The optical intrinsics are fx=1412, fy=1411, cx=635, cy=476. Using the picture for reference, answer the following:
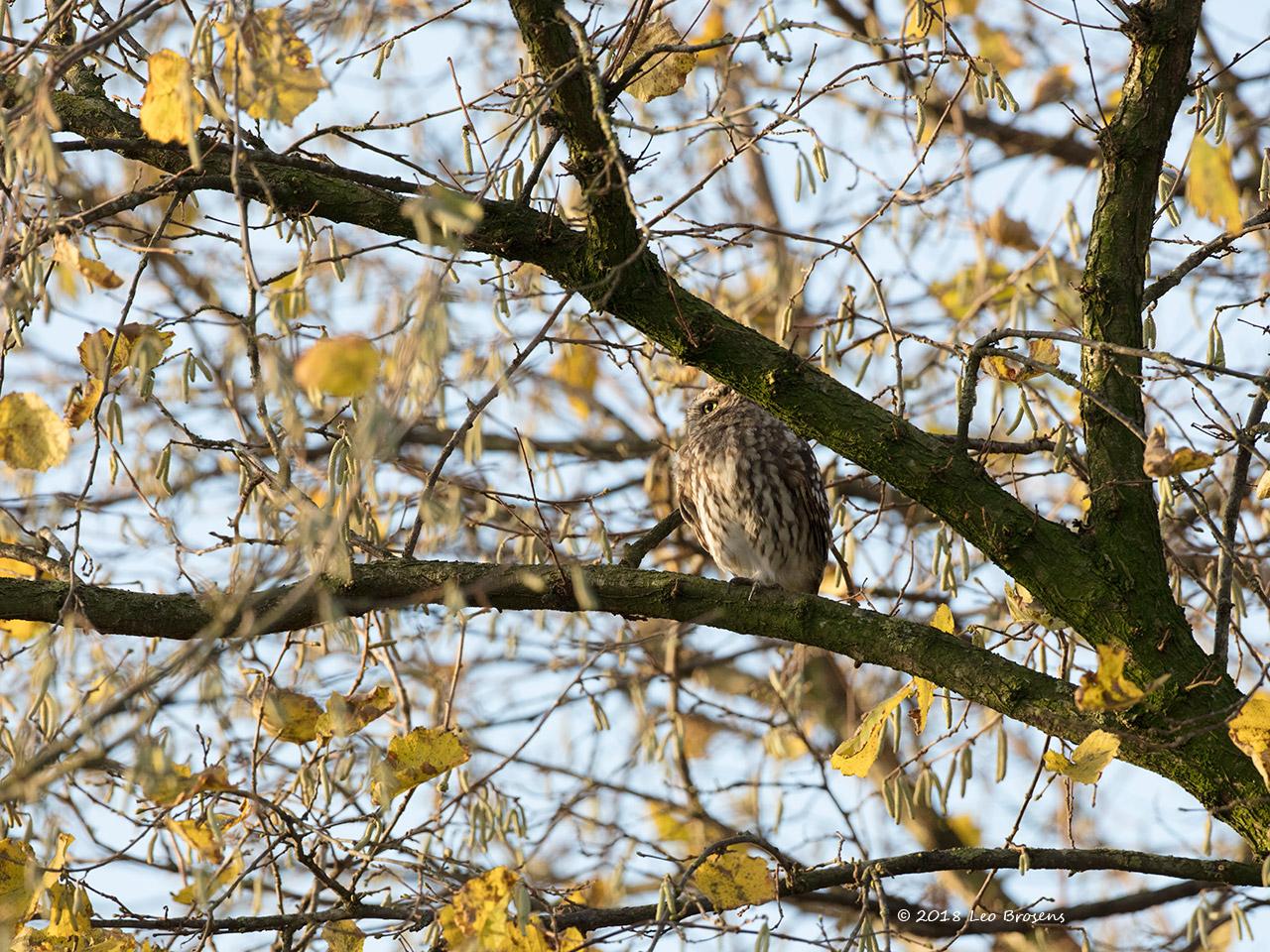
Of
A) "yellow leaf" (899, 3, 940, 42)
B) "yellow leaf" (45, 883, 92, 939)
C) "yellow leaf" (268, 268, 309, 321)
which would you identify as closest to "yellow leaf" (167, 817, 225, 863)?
"yellow leaf" (45, 883, 92, 939)

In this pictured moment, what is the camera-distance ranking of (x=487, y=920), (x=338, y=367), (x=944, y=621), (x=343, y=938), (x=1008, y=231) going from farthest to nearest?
(x=1008, y=231)
(x=944, y=621)
(x=343, y=938)
(x=487, y=920)
(x=338, y=367)

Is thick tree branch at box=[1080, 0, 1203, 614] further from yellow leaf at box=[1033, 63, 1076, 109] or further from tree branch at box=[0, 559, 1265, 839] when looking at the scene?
yellow leaf at box=[1033, 63, 1076, 109]

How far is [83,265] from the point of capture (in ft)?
11.6

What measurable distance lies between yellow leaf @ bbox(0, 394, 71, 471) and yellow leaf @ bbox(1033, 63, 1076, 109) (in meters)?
5.44

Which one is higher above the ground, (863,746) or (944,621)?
(944,621)

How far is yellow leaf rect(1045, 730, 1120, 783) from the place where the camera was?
3156 millimetres

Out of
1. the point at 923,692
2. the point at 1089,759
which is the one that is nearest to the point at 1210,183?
the point at 1089,759

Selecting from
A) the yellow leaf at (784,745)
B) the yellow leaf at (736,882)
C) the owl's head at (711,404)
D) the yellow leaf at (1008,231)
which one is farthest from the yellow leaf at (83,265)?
the yellow leaf at (1008,231)

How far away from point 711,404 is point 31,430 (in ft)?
10.5

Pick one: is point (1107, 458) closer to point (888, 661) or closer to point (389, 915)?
point (888, 661)

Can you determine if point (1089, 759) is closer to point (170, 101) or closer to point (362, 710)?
point (362, 710)

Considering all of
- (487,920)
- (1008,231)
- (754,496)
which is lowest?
(487,920)

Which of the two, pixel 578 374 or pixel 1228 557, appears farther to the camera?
pixel 578 374

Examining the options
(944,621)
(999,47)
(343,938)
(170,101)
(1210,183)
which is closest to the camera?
(170,101)
